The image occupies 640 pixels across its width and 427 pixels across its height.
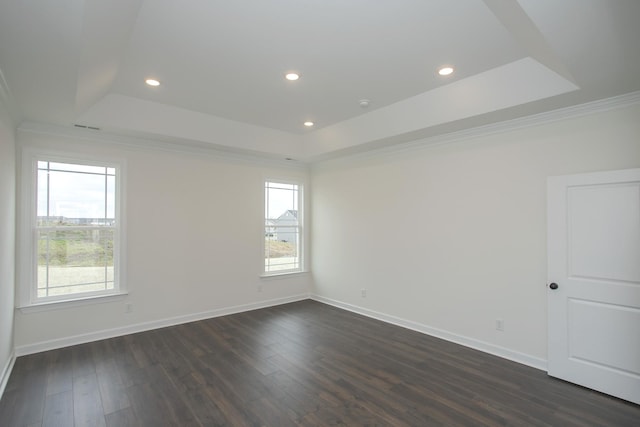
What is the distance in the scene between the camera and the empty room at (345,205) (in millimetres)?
2389

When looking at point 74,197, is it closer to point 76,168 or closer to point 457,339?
point 76,168

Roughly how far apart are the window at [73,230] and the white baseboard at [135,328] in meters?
0.49

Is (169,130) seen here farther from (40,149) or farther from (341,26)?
(341,26)

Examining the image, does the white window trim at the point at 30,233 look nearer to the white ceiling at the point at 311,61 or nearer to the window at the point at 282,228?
the white ceiling at the point at 311,61

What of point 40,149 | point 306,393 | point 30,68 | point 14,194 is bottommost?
point 306,393

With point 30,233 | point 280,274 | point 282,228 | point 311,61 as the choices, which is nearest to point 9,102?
point 30,233

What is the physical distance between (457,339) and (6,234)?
4.87 meters

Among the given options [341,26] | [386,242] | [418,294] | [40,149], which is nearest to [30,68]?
[40,149]

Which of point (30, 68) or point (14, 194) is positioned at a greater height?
point (30, 68)

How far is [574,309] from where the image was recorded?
3029mm

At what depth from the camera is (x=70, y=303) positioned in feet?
12.6

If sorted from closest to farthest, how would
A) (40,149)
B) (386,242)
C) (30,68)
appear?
(30,68), (40,149), (386,242)

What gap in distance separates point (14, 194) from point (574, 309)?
5.75m


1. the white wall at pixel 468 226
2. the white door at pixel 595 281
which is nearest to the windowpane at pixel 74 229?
the white wall at pixel 468 226
